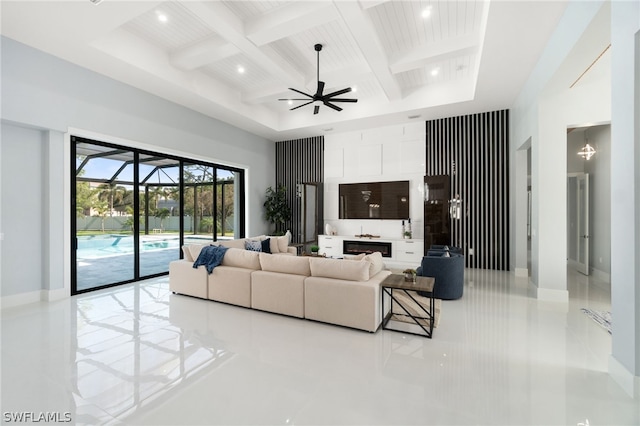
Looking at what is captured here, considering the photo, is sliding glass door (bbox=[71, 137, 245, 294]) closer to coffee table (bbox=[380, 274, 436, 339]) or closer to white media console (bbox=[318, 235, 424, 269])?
white media console (bbox=[318, 235, 424, 269])

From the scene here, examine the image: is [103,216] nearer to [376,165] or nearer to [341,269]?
[341,269]

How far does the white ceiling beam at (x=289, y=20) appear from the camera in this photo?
12.0 feet

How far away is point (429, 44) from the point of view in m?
4.74

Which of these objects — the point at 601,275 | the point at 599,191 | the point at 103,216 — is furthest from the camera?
the point at 599,191

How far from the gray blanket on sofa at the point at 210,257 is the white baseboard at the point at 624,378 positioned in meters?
4.30

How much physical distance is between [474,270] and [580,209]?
2.87 meters

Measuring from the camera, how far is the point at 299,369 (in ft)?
8.20

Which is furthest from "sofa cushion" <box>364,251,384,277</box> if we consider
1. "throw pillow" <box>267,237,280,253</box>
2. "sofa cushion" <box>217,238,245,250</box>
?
"throw pillow" <box>267,237,280,253</box>

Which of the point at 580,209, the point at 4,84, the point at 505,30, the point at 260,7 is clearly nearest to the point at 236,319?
the point at 260,7

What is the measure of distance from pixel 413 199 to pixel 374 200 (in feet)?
3.23

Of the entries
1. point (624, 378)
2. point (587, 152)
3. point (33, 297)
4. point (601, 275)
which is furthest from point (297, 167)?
point (624, 378)

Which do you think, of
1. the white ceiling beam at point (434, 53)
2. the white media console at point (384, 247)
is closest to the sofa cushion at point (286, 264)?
the white ceiling beam at point (434, 53)

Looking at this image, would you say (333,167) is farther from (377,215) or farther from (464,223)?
(464,223)

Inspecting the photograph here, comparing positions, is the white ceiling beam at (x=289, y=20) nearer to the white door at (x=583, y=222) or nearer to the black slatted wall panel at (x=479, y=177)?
the black slatted wall panel at (x=479, y=177)
